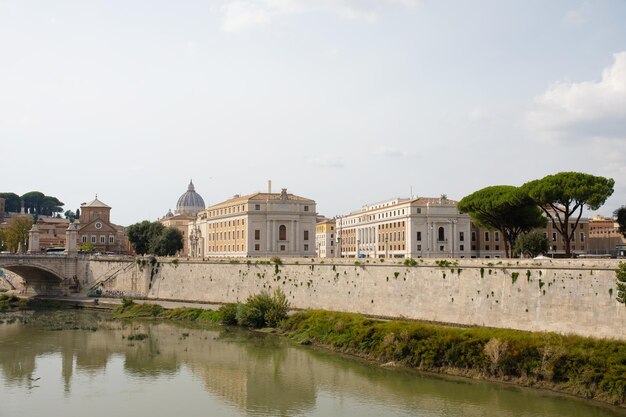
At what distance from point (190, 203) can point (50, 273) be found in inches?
2934

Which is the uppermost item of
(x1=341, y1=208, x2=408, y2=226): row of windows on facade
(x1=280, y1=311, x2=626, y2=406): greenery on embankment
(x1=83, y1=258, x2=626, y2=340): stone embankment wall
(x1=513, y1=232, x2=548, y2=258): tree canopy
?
(x1=341, y1=208, x2=408, y2=226): row of windows on facade

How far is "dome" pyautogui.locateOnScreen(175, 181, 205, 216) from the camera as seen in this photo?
13088 centimetres

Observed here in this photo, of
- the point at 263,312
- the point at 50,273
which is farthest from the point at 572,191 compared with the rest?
the point at 50,273

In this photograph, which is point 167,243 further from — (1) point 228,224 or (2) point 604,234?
(2) point 604,234

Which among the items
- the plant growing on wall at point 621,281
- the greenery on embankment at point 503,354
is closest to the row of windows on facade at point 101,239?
the greenery on embankment at point 503,354

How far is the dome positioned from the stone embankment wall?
7784 centimetres

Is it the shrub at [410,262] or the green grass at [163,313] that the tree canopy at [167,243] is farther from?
the shrub at [410,262]

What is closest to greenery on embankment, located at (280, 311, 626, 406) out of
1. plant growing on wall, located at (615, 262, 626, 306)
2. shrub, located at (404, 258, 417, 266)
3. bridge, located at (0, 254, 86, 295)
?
plant growing on wall, located at (615, 262, 626, 306)

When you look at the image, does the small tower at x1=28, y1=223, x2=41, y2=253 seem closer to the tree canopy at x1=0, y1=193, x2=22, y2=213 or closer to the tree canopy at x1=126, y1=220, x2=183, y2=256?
the tree canopy at x1=126, y1=220, x2=183, y2=256

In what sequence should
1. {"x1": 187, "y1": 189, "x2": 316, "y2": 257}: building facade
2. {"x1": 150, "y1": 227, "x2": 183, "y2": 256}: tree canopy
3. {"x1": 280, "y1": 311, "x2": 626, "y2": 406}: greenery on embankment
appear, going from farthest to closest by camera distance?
{"x1": 150, "y1": 227, "x2": 183, "y2": 256}: tree canopy < {"x1": 187, "y1": 189, "x2": 316, "y2": 257}: building facade < {"x1": 280, "y1": 311, "x2": 626, "y2": 406}: greenery on embankment

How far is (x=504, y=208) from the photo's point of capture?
45.6 metres

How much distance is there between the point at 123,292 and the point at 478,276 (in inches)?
1341

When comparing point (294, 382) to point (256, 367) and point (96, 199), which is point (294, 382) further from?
point (96, 199)

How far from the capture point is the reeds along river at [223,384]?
23219 mm
